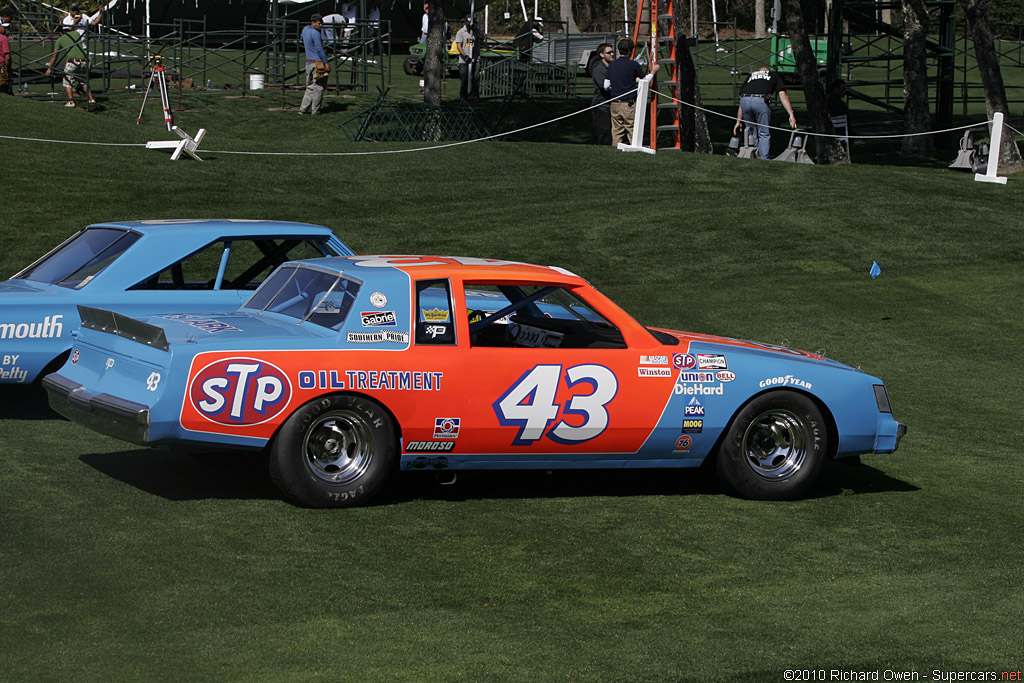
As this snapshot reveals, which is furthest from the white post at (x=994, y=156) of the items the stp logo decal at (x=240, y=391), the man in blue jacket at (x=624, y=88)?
the stp logo decal at (x=240, y=391)

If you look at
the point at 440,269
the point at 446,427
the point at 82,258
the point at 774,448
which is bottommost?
the point at 774,448

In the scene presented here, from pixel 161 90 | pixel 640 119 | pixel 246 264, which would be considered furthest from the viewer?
pixel 161 90

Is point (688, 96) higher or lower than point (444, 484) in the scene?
higher

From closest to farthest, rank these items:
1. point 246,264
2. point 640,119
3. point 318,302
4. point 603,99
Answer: point 318,302, point 246,264, point 640,119, point 603,99

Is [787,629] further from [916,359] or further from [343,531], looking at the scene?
[916,359]

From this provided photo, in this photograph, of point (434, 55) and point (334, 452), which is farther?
point (434, 55)

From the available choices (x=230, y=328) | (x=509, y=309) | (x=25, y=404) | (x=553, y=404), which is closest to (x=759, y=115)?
(x=25, y=404)

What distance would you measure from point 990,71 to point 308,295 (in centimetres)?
1889

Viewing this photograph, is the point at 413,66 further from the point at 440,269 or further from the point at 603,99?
the point at 440,269

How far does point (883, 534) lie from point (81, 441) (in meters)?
4.90

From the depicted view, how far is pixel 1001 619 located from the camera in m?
5.21

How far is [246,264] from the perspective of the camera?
1056 cm

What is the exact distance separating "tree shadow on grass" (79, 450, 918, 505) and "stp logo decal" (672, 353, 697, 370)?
2.52ft

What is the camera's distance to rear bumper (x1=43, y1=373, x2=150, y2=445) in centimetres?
615
